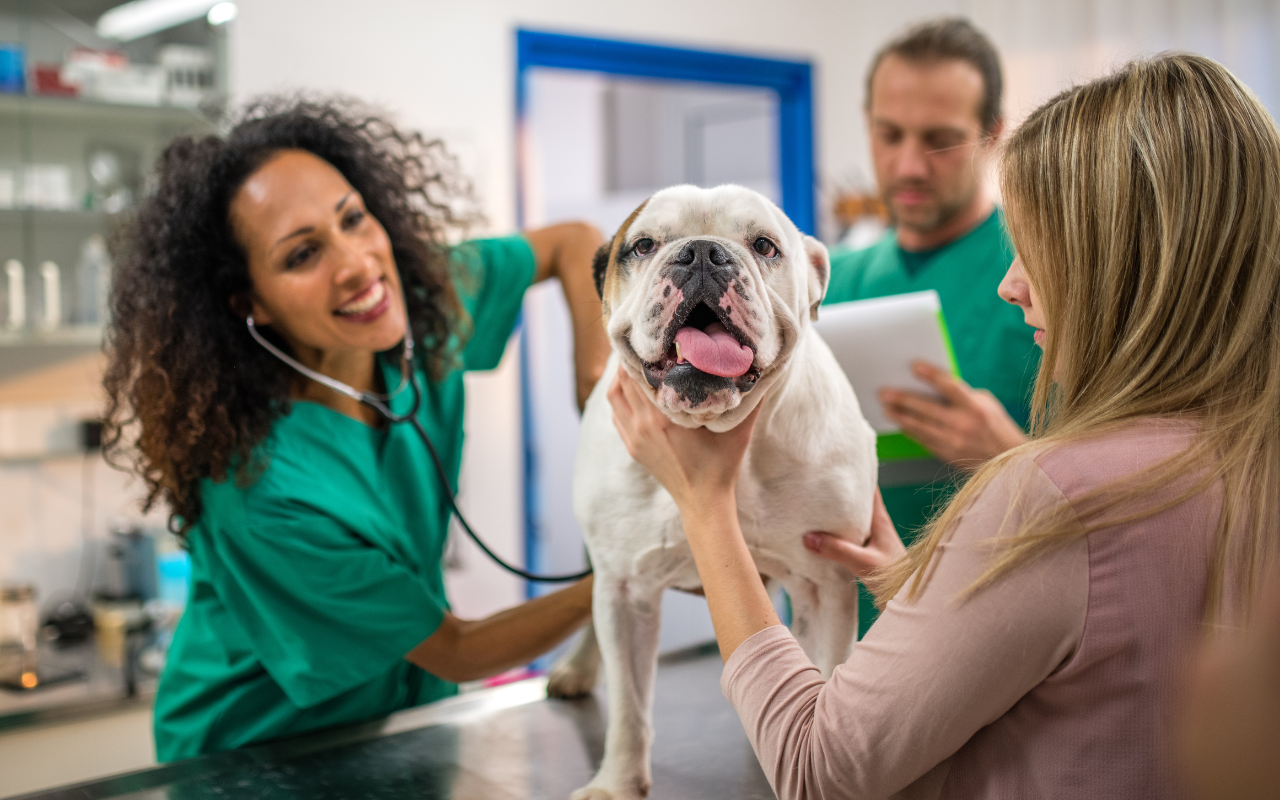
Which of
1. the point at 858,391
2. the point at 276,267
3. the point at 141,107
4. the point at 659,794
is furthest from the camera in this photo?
the point at 141,107

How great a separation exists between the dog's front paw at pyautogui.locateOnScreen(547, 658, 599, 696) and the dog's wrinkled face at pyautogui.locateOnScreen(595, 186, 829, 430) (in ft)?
1.89

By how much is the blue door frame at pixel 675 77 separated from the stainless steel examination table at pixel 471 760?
88.8 inches

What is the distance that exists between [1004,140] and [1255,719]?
1.42ft

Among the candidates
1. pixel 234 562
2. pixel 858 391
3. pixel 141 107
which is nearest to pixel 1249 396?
pixel 858 391

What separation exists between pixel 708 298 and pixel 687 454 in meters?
0.15

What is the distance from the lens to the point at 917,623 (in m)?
0.65

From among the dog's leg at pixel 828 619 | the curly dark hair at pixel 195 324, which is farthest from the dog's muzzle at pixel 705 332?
the curly dark hair at pixel 195 324

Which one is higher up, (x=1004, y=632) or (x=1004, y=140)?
(x=1004, y=140)

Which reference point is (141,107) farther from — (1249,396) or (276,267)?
(1249,396)

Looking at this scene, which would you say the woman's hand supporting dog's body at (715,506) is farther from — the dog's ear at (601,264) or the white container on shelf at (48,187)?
the white container on shelf at (48,187)

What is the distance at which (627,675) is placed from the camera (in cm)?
96

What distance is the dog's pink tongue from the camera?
766mm

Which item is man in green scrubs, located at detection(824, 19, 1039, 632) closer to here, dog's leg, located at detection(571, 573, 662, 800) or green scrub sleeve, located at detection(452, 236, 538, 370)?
green scrub sleeve, located at detection(452, 236, 538, 370)

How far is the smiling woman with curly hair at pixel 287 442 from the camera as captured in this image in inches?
46.2
